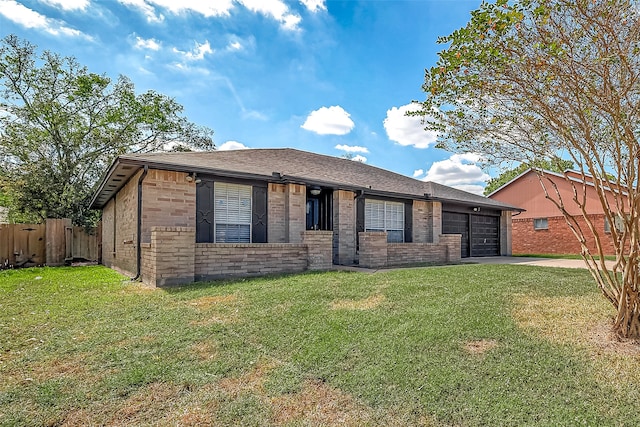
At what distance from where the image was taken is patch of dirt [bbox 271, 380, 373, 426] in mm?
2635

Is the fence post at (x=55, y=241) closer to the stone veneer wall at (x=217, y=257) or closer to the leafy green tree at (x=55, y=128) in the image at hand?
the leafy green tree at (x=55, y=128)

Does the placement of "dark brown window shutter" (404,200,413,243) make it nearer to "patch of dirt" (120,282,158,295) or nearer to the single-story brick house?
the single-story brick house

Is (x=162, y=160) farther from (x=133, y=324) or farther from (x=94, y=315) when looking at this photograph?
(x=133, y=324)

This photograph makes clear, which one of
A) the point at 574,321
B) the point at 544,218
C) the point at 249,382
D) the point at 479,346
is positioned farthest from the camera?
the point at 544,218

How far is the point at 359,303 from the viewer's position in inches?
222

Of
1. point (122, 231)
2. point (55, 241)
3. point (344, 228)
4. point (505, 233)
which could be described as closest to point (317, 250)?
point (344, 228)

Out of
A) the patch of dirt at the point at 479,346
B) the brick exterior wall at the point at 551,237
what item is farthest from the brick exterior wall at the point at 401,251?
the brick exterior wall at the point at 551,237

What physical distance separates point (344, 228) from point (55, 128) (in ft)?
57.3

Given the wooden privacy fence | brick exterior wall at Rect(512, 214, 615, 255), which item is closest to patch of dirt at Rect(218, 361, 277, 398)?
the wooden privacy fence

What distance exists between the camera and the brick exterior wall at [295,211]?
36.3 feet

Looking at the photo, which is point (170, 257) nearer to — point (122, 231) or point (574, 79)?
point (122, 231)

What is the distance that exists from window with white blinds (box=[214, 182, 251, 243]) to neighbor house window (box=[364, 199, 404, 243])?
16.3 ft

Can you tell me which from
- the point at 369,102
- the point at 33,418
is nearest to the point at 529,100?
the point at 33,418

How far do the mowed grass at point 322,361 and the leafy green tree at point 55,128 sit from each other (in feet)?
50.3
